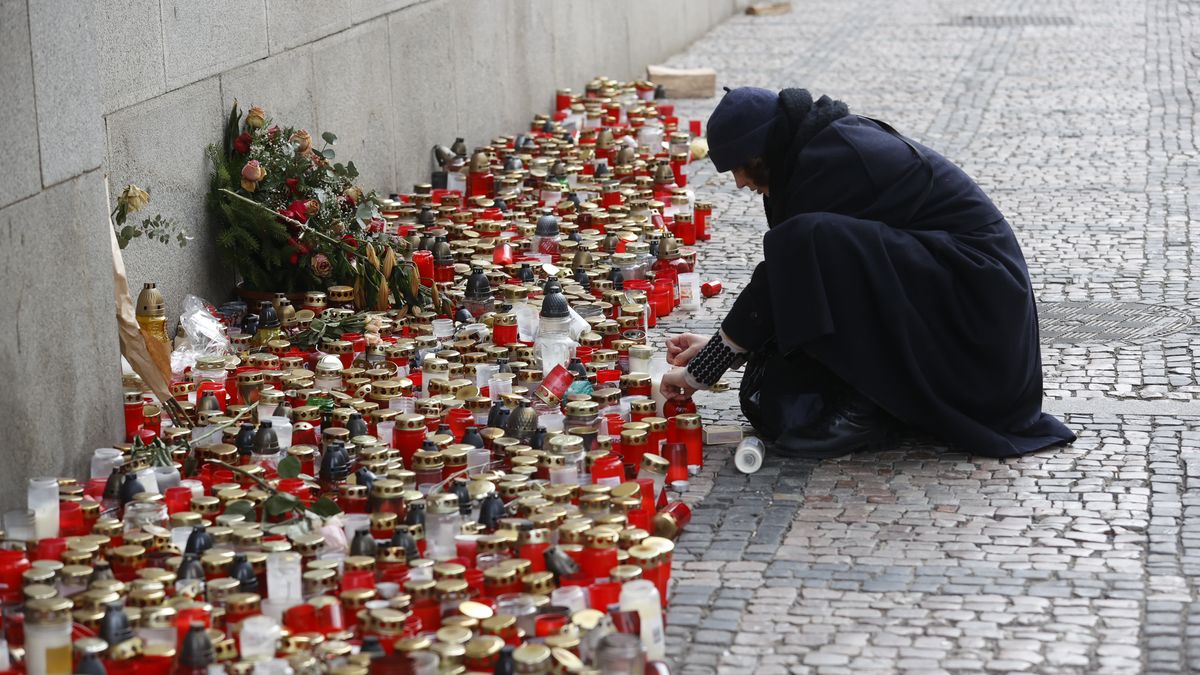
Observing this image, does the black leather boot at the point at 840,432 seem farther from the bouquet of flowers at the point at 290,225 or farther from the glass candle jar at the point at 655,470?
the bouquet of flowers at the point at 290,225

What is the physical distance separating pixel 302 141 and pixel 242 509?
3.19 metres

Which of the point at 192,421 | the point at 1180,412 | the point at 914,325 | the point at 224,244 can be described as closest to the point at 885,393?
the point at 914,325

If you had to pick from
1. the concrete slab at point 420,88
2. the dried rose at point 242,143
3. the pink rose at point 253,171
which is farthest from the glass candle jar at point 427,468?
the concrete slab at point 420,88

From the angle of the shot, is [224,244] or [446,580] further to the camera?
[224,244]

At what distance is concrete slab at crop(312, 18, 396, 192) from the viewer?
8.92m

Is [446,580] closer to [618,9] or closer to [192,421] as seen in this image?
[192,421]

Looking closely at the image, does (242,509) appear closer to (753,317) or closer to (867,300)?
(753,317)

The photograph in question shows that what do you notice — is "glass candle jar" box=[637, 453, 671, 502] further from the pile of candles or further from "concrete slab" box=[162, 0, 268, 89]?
"concrete slab" box=[162, 0, 268, 89]

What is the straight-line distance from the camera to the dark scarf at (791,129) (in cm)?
597

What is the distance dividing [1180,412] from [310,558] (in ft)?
11.1

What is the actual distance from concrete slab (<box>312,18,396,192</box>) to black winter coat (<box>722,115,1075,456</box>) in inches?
140

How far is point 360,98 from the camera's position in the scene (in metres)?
9.35

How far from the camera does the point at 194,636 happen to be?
13.4 ft

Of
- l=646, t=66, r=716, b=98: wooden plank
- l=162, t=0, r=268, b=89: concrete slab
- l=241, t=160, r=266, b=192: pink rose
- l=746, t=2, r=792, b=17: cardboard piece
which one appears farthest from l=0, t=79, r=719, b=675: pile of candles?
l=746, t=2, r=792, b=17: cardboard piece
